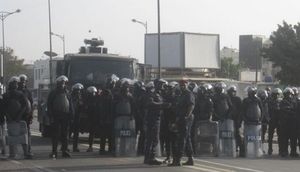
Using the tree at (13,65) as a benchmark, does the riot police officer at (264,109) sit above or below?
below

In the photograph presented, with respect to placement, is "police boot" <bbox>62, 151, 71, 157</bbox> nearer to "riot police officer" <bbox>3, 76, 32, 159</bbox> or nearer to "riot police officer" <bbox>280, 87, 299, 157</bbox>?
"riot police officer" <bbox>3, 76, 32, 159</bbox>

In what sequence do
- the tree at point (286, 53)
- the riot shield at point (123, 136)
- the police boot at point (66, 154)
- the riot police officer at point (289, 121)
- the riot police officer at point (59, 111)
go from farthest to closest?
the tree at point (286, 53) < the riot police officer at point (289, 121) < the riot shield at point (123, 136) < the police boot at point (66, 154) < the riot police officer at point (59, 111)

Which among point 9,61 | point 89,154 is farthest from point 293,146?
point 9,61

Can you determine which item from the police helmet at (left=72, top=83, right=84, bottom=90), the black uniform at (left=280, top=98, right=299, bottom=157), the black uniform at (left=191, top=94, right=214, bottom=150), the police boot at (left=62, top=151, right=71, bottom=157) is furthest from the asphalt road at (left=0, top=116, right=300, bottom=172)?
the police helmet at (left=72, top=83, right=84, bottom=90)

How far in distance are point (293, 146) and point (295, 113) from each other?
923 millimetres

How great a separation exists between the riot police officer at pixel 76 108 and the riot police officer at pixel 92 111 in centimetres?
22

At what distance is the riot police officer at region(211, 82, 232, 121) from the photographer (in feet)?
59.1

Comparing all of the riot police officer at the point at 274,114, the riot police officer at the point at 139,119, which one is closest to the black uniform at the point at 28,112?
the riot police officer at the point at 139,119

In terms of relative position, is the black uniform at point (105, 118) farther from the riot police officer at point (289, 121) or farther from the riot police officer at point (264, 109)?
the riot police officer at point (289, 121)

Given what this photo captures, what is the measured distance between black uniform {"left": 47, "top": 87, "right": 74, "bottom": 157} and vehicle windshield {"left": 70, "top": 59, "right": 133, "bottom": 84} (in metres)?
4.84

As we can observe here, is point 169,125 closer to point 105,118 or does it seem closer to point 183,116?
point 183,116

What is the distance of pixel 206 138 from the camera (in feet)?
58.3

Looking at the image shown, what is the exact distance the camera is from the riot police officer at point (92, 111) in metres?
19.4

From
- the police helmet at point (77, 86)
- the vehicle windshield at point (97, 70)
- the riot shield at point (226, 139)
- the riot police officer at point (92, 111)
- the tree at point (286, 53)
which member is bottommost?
the riot shield at point (226, 139)
